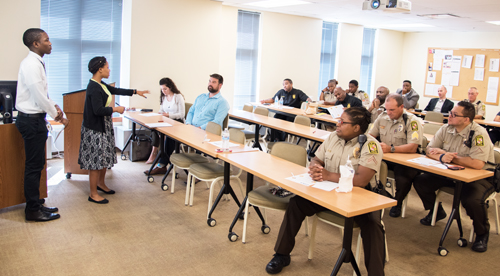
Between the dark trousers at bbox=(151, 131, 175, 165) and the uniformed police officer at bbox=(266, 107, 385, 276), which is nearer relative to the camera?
the uniformed police officer at bbox=(266, 107, 385, 276)

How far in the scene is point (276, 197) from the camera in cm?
325

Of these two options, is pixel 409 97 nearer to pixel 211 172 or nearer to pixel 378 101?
pixel 378 101

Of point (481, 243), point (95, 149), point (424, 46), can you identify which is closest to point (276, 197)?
point (481, 243)

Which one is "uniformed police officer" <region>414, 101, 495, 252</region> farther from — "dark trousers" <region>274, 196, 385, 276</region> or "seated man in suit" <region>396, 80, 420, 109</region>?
"seated man in suit" <region>396, 80, 420, 109</region>

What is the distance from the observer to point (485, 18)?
770cm

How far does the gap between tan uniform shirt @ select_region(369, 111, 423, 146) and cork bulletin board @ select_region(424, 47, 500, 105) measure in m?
7.32

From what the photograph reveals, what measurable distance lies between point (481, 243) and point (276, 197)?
1.92 meters

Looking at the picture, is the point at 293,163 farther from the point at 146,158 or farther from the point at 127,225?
the point at 146,158

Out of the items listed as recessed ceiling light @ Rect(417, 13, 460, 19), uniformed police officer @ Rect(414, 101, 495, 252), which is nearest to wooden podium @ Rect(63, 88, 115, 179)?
uniformed police officer @ Rect(414, 101, 495, 252)

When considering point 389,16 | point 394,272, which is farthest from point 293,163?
point 389,16

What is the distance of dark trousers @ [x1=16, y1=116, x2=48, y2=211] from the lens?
11.6 ft

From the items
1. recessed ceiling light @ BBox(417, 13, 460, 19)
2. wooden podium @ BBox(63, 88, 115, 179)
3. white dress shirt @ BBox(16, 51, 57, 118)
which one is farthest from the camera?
recessed ceiling light @ BBox(417, 13, 460, 19)

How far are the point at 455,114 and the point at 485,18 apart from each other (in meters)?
5.25

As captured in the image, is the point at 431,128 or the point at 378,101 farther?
the point at 378,101
